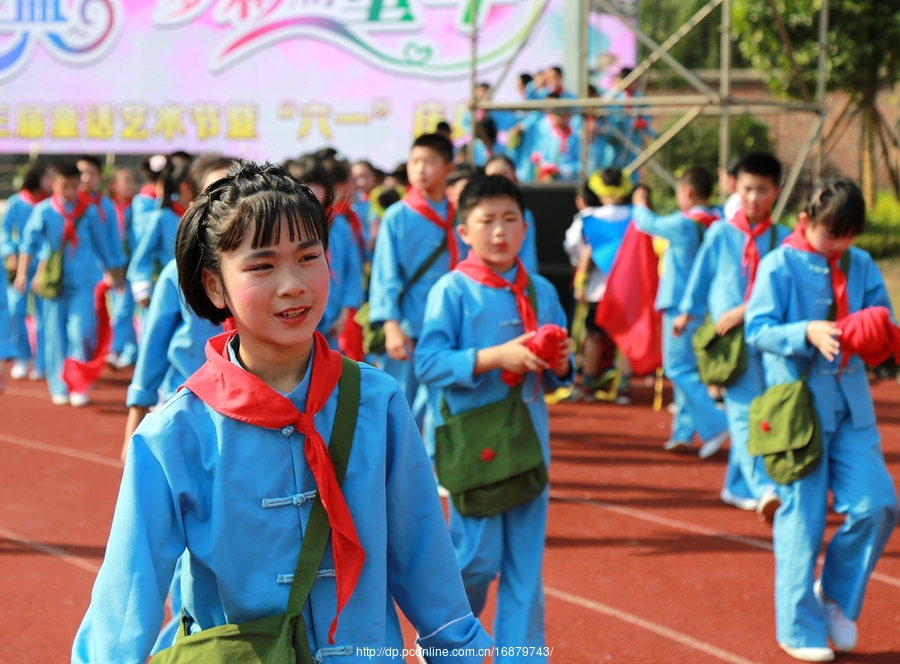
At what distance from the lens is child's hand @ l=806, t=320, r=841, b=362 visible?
386 centimetres

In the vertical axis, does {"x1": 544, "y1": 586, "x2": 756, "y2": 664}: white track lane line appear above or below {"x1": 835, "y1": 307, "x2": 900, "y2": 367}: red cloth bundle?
below

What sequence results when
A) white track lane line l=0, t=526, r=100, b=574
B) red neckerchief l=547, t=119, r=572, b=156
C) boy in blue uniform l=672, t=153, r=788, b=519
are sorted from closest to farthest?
white track lane line l=0, t=526, r=100, b=574
boy in blue uniform l=672, t=153, r=788, b=519
red neckerchief l=547, t=119, r=572, b=156

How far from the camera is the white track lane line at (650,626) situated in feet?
13.6

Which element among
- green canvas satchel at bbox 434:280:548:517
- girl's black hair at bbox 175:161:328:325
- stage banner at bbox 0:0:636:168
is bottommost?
green canvas satchel at bbox 434:280:548:517

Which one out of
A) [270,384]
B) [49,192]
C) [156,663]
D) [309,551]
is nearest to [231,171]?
[270,384]

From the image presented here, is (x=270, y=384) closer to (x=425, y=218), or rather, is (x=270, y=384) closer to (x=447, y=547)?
(x=447, y=547)

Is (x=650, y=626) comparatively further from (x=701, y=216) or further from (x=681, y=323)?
(x=701, y=216)

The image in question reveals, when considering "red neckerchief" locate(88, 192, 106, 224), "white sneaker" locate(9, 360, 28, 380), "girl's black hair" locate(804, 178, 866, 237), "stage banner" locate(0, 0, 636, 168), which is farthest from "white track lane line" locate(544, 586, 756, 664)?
"stage banner" locate(0, 0, 636, 168)

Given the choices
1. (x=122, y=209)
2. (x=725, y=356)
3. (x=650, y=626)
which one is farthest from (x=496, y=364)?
(x=122, y=209)

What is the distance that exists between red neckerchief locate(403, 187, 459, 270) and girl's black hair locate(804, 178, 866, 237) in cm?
240

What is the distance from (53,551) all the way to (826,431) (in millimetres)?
3660

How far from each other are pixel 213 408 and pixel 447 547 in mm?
535

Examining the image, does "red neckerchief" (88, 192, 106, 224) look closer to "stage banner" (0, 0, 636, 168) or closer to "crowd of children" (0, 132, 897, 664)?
"crowd of children" (0, 132, 897, 664)

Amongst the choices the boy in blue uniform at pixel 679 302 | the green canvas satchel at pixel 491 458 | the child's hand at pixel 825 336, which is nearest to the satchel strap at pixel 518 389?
the green canvas satchel at pixel 491 458
